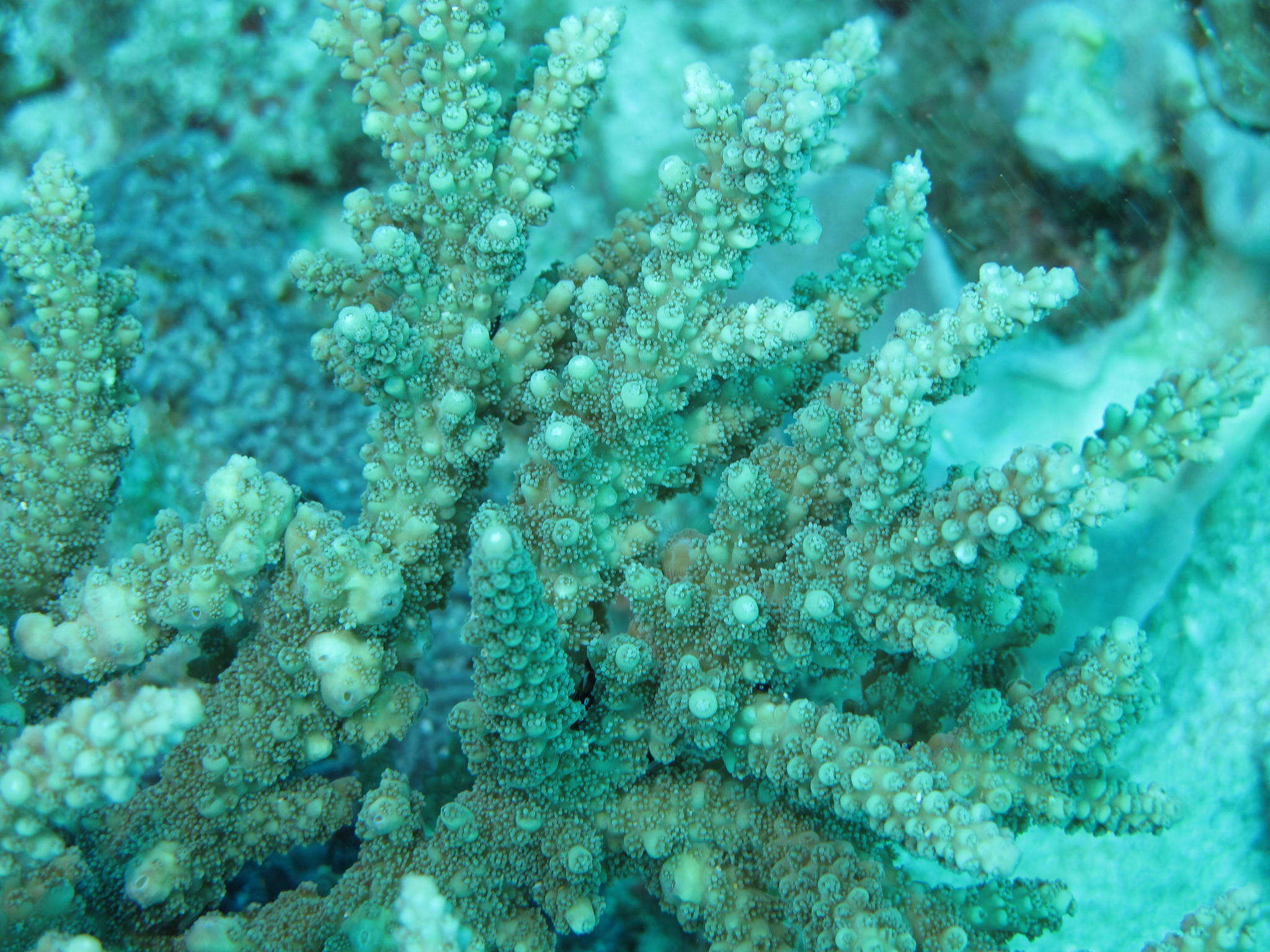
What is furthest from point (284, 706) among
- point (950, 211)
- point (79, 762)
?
point (950, 211)

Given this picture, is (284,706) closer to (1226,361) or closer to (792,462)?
(792,462)

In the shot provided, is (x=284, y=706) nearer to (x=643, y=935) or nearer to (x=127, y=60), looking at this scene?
(x=643, y=935)

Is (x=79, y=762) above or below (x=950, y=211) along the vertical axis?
below

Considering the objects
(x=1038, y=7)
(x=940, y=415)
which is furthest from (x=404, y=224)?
(x=1038, y=7)

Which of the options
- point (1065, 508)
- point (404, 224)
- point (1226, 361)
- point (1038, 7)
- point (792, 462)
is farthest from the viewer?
point (1038, 7)

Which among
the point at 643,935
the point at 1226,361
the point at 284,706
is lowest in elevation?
the point at 643,935

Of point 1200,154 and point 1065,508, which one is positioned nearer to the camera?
point 1065,508

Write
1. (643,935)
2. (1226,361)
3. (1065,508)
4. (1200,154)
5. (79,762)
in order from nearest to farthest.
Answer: (79,762), (1065,508), (1226,361), (643,935), (1200,154)
